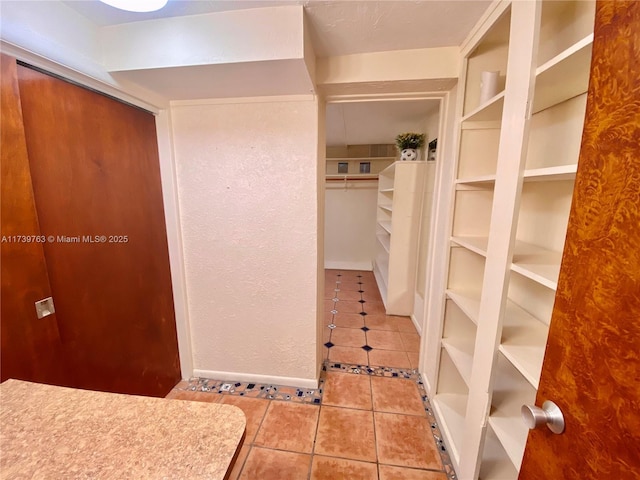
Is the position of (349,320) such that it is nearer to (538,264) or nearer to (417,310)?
(417,310)

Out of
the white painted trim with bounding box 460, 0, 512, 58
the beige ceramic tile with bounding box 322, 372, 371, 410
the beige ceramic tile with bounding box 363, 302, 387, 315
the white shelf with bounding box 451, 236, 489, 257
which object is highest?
the white painted trim with bounding box 460, 0, 512, 58

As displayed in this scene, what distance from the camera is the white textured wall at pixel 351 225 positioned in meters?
4.32

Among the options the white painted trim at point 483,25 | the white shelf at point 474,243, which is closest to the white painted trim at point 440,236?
the white shelf at point 474,243

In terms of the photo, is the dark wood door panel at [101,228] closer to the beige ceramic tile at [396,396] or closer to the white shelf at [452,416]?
the beige ceramic tile at [396,396]

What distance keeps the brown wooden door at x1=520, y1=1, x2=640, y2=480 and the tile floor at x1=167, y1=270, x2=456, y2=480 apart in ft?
3.50

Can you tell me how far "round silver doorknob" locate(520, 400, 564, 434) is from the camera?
543mm

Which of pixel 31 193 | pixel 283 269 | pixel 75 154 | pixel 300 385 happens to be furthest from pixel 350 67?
pixel 300 385

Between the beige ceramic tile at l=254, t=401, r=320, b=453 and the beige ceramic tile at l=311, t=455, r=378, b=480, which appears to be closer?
the beige ceramic tile at l=311, t=455, r=378, b=480

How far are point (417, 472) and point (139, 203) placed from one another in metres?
2.16

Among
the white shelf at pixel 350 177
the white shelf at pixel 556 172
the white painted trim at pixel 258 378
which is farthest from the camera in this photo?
the white shelf at pixel 350 177

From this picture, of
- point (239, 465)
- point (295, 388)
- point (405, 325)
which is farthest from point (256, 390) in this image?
point (405, 325)

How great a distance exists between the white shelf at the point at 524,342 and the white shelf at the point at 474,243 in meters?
0.31

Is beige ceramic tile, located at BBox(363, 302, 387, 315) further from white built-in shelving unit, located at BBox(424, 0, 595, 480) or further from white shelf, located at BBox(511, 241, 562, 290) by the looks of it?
white shelf, located at BBox(511, 241, 562, 290)

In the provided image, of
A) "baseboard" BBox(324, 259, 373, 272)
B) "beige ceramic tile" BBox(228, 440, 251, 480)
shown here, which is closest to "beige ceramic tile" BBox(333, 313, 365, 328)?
"beige ceramic tile" BBox(228, 440, 251, 480)
